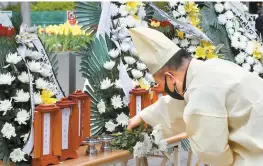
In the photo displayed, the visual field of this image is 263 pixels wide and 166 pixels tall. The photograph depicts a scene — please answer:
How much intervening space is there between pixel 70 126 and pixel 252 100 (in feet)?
3.89

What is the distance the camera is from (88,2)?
4.35 meters

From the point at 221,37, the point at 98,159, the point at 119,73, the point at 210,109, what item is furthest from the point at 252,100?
the point at 221,37

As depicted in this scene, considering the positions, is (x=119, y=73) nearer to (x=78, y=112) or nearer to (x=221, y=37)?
(x=78, y=112)

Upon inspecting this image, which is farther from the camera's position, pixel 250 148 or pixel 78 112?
pixel 78 112

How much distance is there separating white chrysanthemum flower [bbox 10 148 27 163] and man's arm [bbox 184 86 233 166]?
0.95 meters

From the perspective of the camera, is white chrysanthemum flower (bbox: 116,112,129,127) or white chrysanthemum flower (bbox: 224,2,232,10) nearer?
white chrysanthemum flower (bbox: 116,112,129,127)

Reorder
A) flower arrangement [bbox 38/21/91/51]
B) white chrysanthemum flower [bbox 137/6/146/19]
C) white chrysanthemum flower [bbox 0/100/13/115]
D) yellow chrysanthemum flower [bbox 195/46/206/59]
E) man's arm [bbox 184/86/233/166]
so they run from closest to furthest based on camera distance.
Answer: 1. man's arm [bbox 184/86/233/166]
2. white chrysanthemum flower [bbox 0/100/13/115]
3. white chrysanthemum flower [bbox 137/6/146/19]
4. yellow chrysanthemum flower [bbox 195/46/206/59]
5. flower arrangement [bbox 38/21/91/51]

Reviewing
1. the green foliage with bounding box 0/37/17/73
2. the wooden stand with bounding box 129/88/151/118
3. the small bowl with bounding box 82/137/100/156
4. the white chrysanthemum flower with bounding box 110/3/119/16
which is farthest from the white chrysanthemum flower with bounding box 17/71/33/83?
the white chrysanthemum flower with bounding box 110/3/119/16

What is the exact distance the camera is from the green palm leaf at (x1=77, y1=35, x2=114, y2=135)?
12.9ft

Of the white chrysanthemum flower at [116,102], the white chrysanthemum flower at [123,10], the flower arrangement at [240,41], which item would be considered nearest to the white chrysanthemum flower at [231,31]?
the flower arrangement at [240,41]

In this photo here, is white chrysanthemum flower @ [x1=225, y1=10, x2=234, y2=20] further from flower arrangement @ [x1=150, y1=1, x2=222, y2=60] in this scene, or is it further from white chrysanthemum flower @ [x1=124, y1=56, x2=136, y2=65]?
white chrysanthemum flower @ [x1=124, y1=56, x2=136, y2=65]

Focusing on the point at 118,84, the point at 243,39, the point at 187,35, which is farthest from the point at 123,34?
the point at 243,39

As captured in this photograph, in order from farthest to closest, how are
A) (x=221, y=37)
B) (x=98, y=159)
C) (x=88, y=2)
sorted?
(x=221, y=37), (x=88, y=2), (x=98, y=159)

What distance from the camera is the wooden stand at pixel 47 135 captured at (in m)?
3.07
